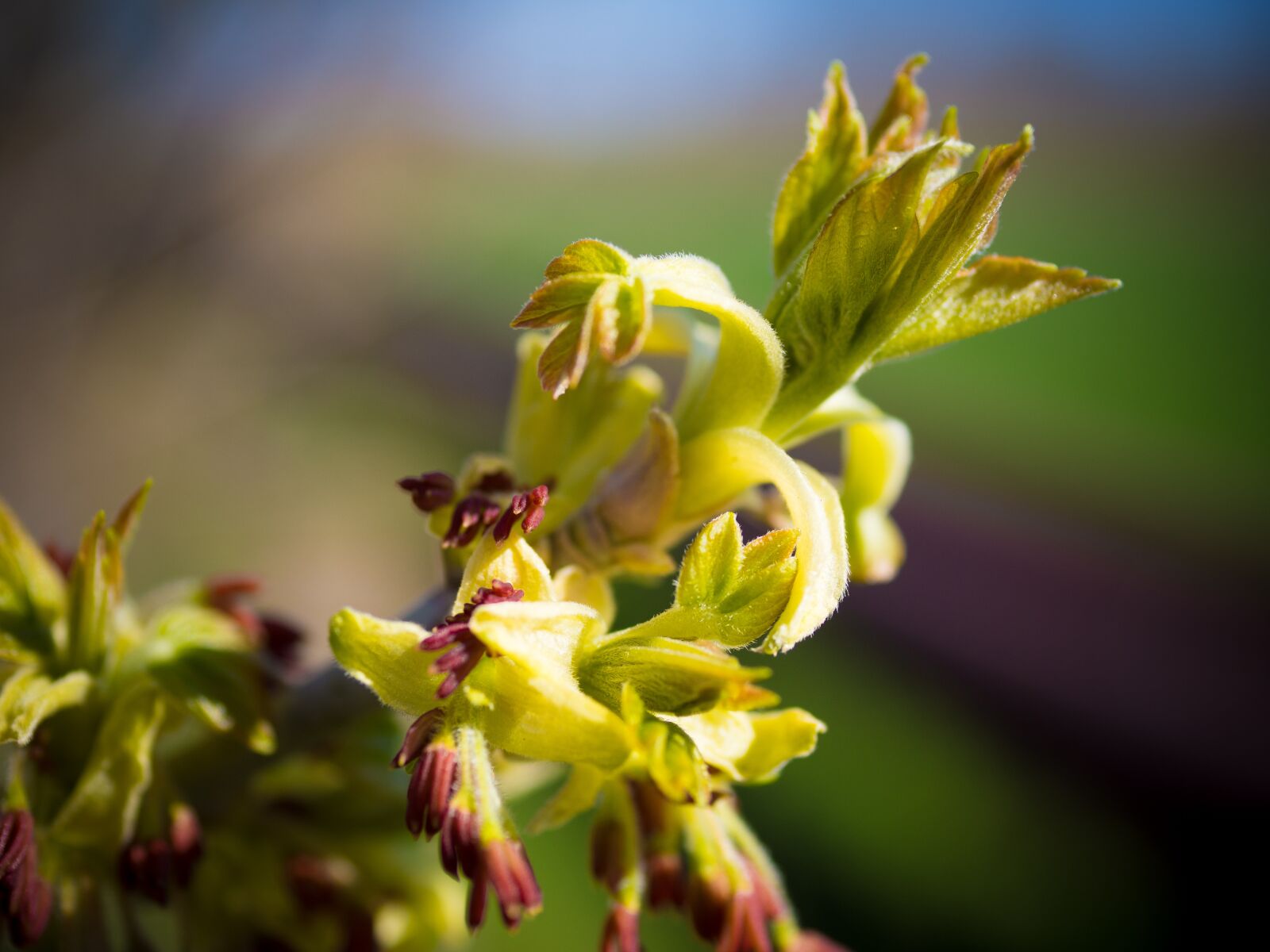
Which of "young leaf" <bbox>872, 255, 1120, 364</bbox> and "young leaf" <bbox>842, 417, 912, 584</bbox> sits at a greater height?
"young leaf" <bbox>872, 255, 1120, 364</bbox>

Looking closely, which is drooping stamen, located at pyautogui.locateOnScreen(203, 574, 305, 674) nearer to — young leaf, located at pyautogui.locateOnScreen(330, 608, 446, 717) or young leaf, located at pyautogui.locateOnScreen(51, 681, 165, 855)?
young leaf, located at pyautogui.locateOnScreen(51, 681, 165, 855)

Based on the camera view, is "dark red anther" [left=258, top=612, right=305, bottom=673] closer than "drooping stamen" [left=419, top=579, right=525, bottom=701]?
No

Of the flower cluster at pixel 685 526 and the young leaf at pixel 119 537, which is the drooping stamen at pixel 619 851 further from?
the young leaf at pixel 119 537

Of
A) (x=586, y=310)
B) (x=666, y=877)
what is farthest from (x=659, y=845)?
(x=586, y=310)

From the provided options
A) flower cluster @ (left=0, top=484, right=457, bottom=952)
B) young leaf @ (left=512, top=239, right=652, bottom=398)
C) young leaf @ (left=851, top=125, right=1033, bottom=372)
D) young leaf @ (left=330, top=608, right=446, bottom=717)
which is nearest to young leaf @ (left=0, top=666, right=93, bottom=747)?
flower cluster @ (left=0, top=484, right=457, bottom=952)

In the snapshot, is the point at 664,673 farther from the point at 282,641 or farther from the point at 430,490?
the point at 282,641

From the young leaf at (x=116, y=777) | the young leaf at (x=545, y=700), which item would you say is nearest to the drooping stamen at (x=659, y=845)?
the young leaf at (x=545, y=700)
